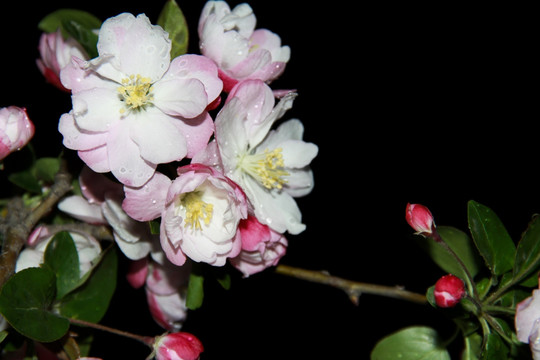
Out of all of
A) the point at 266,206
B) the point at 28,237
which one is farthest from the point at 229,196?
the point at 28,237

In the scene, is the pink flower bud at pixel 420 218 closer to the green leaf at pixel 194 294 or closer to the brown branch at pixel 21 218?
the green leaf at pixel 194 294

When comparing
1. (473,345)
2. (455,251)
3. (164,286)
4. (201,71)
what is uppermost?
(201,71)

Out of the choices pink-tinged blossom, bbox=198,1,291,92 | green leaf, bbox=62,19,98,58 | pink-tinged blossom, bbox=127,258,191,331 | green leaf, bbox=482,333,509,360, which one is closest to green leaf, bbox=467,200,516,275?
green leaf, bbox=482,333,509,360

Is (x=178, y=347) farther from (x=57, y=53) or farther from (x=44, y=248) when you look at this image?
(x=57, y=53)

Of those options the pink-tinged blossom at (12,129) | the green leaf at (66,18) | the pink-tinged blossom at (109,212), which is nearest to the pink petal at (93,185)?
the pink-tinged blossom at (109,212)

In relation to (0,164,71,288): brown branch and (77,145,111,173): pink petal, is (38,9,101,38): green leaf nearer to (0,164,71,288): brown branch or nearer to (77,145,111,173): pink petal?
(0,164,71,288): brown branch

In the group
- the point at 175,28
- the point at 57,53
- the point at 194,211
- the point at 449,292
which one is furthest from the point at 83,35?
the point at 449,292

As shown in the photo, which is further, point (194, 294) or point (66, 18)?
A: point (66, 18)
